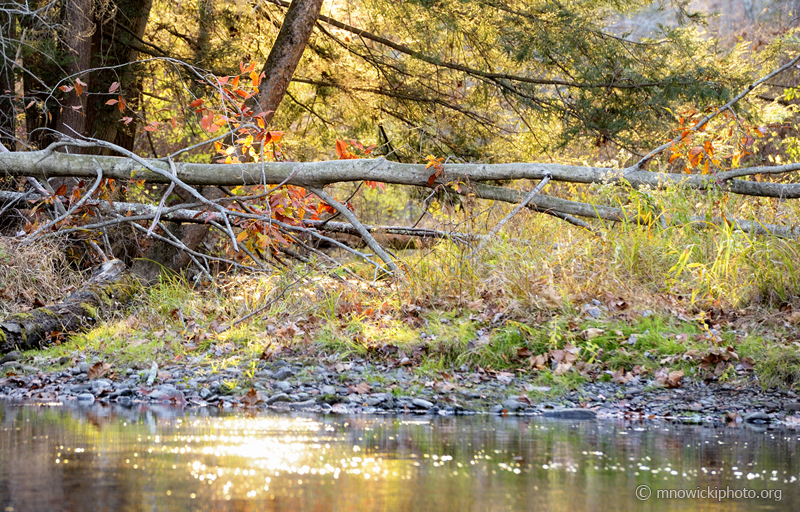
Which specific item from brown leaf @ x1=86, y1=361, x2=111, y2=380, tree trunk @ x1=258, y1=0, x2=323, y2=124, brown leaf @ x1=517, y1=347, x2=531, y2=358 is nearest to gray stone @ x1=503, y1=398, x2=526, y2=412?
brown leaf @ x1=517, y1=347, x2=531, y2=358

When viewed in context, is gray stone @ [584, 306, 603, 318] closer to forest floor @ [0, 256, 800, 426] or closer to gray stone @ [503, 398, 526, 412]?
forest floor @ [0, 256, 800, 426]

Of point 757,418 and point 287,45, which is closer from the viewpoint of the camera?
point 757,418

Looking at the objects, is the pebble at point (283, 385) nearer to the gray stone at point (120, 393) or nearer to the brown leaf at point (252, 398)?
the brown leaf at point (252, 398)

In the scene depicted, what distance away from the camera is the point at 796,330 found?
544 centimetres

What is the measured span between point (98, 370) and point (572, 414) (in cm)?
321

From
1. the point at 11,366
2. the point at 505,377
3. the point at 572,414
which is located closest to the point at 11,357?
the point at 11,366

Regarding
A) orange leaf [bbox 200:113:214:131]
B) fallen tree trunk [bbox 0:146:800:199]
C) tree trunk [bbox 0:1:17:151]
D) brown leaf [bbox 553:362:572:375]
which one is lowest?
brown leaf [bbox 553:362:572:375]

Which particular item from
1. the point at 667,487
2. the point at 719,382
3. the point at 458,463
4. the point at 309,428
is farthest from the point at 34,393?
the point at 719,382

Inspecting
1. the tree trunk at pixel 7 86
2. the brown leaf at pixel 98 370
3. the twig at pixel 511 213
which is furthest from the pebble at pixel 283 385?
the tree trunk at pixel 7 86

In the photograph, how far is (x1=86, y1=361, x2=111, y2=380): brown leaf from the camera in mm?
5370

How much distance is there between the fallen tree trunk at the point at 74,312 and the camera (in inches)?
248

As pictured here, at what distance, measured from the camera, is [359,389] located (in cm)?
495

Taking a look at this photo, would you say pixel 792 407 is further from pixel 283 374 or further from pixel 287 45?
pixel 287 45

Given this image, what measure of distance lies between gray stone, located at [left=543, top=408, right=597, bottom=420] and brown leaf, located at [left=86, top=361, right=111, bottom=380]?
2.99m
